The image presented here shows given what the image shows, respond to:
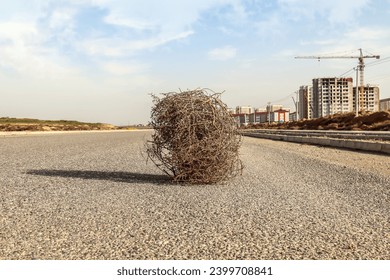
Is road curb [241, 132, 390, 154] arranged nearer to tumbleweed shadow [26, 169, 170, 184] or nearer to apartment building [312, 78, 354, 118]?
tumbleweed shadow [26, 169, 170, 184]

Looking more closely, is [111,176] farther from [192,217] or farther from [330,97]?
[330,97]

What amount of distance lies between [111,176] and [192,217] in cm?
509

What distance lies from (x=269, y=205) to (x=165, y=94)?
3519 millimetres

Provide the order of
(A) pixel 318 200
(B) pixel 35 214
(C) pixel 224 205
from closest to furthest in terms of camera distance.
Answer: (B) pixel 35 214 → (C) pixel 224 205 → (A) pixel 318 200

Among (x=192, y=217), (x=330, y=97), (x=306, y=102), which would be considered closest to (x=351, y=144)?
(x=192, y=217)

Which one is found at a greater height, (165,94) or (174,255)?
(165,94)

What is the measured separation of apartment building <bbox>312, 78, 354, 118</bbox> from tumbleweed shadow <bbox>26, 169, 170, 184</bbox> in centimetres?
12196

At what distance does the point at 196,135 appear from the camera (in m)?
9.17

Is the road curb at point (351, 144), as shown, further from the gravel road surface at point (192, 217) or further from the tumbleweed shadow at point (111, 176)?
the tumbleweed shadow at point (111, 176)

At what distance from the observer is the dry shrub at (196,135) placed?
9164 millimetres

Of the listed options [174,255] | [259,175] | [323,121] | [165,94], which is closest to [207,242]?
[174,255]

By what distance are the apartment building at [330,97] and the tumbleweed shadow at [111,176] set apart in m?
122

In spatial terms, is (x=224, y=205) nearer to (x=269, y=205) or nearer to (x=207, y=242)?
(x=269, y=205)

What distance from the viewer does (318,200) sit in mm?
8016
